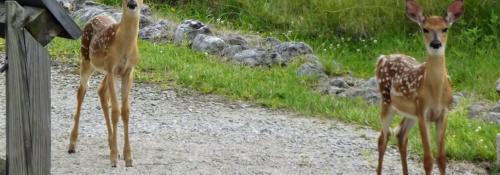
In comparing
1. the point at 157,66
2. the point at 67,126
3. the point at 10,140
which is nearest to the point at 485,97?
Result: the point at 157,66

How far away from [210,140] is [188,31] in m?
4.13

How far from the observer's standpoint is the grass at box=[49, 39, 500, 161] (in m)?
8.97

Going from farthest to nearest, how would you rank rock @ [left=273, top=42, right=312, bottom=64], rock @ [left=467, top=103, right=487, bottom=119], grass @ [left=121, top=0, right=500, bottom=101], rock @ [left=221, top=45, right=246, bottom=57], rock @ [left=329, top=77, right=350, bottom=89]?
rock @ [left=221, top=45, right=246, bottom=57] < rock @ [left=273, top=42, right=312, bottom=64] < grass @ [left=121, top=0, right=500, bottom=101] < rock @ [left=329, top=77, right=350, bottom=89] < rock @ [left=467, top=103, right=487, bottom=119]

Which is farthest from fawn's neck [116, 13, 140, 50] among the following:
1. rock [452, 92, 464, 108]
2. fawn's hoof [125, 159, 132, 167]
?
rock [452, 92, 464, 108]

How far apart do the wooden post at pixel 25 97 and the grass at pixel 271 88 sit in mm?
4808

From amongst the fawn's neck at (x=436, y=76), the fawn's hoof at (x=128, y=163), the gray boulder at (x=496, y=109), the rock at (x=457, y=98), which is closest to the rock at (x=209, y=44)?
the rock at (x=457, y=98)

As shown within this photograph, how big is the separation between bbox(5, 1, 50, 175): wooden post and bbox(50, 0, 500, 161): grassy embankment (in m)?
4.81

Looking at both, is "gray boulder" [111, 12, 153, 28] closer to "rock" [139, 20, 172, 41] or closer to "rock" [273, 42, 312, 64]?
"rock" [139, 20, 172, 41]

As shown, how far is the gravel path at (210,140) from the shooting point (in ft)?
27.4

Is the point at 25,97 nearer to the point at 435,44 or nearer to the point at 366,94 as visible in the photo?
the point at 435,44

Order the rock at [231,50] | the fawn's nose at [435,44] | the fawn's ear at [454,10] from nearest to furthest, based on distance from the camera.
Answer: the fawn's nose at [435,44] → the fawn's ear at [454,10] → the rock at [231,50]

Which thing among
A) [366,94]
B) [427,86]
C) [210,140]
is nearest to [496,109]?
[366,94]

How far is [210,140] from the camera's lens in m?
9.21

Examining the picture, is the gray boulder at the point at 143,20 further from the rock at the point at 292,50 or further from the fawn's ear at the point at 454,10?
the fawn's ear at the point at 454,10
